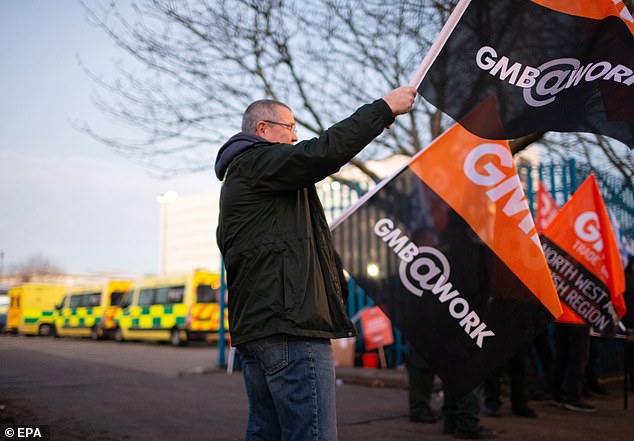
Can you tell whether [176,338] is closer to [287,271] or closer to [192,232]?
[287,271]

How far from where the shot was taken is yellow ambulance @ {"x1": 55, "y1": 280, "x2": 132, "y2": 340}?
2680 cm

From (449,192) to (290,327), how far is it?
214cm

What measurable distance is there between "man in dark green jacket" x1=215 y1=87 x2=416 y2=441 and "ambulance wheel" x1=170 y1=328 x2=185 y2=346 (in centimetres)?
1991

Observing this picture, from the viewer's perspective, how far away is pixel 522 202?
418 centimetres

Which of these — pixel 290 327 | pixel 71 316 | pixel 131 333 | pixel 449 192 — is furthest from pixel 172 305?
pixel 290 327

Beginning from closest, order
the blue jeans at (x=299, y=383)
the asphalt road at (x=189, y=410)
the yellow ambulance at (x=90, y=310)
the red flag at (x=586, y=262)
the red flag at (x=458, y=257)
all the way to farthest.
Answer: the blue jeans at (x=299, y=383) < the red flag at (x=458, y=257) < the asphalt road at (x=189, y=410) < the red flag at (x=586, y=262) < the yellow ambulance at (x=90, y=310)

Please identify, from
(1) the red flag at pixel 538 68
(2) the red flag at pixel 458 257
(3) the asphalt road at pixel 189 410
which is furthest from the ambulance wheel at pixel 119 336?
(1) the red flag at pixel 538 68

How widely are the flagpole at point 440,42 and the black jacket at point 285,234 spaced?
32.3 inches

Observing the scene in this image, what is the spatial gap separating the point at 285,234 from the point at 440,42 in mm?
1534

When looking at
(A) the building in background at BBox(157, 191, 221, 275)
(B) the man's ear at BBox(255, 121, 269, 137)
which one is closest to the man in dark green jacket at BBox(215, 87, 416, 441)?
(B) the man's ear at BBox(255, 121, 269, 137)

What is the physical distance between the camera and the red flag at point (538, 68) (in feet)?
11.4

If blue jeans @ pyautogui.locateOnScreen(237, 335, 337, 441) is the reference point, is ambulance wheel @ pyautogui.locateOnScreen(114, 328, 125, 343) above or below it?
below
